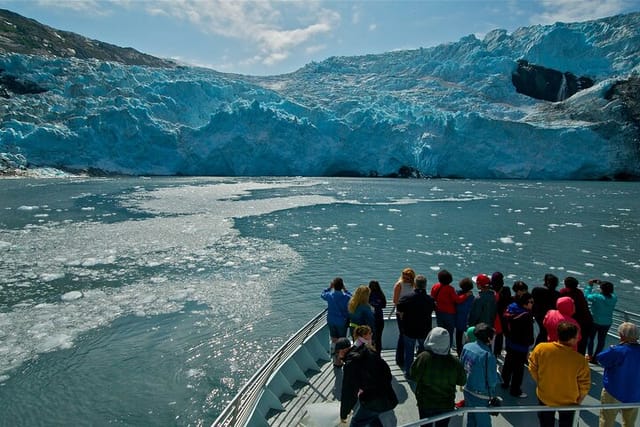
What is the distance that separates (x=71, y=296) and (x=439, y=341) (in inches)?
484

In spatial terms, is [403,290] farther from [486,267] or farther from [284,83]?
[284,83]

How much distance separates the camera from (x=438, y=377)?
3.76 m

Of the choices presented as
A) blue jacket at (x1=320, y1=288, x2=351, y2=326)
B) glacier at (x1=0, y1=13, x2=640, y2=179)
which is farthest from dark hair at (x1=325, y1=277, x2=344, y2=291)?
glacier at (x1=0, y1=13, x2=640, y2=179)

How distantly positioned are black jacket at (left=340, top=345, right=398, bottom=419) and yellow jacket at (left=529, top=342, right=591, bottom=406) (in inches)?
54.8

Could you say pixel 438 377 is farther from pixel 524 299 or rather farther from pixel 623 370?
pixel 524 299

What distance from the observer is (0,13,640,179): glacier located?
61.7 metres

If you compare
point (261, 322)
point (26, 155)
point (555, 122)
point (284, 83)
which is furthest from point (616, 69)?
point (26, 155)

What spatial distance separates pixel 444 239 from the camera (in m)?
22.9

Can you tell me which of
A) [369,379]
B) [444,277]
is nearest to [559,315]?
[444,277]

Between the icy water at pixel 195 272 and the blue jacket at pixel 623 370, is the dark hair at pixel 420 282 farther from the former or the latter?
the icy water at pixel 195 272

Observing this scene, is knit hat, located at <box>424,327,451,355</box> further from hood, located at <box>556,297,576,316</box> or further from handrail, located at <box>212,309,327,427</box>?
handrail, located at <box>212,309,327,427</box>

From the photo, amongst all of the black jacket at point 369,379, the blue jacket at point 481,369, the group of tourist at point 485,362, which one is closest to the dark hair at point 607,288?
the group of tourist at point 485,362

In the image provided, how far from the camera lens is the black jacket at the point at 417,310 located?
17.6 ft

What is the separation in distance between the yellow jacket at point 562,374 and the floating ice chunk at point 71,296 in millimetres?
12556
